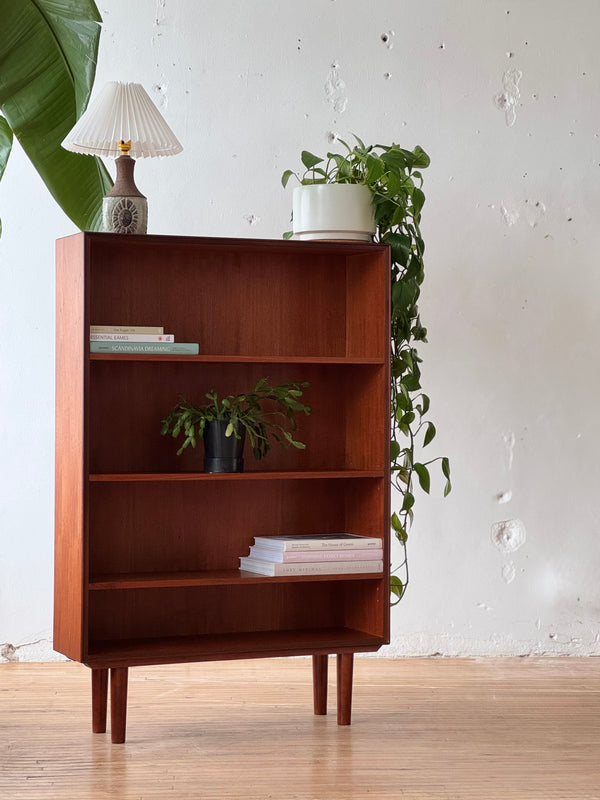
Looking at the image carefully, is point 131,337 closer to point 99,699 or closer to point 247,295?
point 247,295

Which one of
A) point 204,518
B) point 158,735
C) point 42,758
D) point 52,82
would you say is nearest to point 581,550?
point 204,518

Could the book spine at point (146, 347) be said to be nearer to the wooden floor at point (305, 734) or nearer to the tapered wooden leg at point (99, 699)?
the tapered wooden leg at point (99, 699)

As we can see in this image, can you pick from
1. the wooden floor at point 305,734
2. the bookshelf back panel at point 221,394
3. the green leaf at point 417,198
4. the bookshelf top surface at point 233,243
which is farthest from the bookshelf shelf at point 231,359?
the wooden floor at point 305,734

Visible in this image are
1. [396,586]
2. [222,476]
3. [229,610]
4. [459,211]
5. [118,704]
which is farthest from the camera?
[459,211]

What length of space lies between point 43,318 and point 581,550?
2.43m

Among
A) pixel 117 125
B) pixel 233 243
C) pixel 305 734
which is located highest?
pixel 117 125

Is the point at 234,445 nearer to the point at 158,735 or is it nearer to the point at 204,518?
the point at 204,518

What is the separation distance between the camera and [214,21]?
13.9 feet

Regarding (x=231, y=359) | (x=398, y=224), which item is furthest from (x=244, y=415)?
(x=398, y=224)

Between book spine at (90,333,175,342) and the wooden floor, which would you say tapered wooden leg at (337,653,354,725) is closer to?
the wooden floor

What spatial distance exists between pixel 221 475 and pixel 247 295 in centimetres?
67

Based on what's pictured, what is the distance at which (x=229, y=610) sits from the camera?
356cm

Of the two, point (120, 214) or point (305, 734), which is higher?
point (120, 214)

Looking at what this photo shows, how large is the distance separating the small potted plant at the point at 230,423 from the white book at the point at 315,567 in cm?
33
